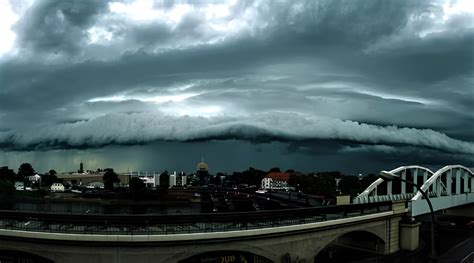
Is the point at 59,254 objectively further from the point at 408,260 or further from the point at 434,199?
the point at 434,199

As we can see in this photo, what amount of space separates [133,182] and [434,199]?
90368mm

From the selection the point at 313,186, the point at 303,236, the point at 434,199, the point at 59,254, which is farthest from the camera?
the point at 313,186

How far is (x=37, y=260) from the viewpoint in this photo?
4828cm

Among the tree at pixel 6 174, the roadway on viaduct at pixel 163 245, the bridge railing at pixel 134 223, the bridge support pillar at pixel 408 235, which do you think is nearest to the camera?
the roadway on viaduct at pixel 163 245

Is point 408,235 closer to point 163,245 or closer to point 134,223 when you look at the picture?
point 163,245

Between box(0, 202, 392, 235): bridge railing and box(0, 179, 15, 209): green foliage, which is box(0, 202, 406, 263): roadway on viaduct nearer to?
box(0, 202, 392, 235): bridge railing

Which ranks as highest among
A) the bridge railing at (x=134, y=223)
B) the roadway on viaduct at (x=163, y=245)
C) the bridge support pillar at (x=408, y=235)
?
the bridge railing at (x=134, y=223)

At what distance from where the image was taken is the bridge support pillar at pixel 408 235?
7625cm

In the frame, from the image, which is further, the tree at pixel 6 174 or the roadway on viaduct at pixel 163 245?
the tree at pixel 6 174

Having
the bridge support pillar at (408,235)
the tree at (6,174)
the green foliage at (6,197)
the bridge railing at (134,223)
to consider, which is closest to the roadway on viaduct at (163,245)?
the bridge railing at (134,223)

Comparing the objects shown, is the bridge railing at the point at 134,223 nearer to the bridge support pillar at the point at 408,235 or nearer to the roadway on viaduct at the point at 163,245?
the roadway on viaduct at the point at 163,245

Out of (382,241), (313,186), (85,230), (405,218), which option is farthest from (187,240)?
(313,186)

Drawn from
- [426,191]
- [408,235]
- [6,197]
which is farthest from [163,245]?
[6,197]

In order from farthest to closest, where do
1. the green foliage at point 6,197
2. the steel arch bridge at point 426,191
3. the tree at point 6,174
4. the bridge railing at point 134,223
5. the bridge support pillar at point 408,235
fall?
1. the tree at point 6,174
2. the green foliage at point 6,197
3. the steel arch bridge at point 426,191
4. the bridge support pillar at point 408,235
5. the bridge railing at point 134,223
